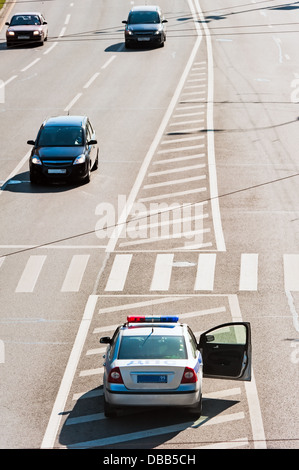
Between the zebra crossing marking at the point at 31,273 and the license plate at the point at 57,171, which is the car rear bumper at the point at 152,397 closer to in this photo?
the zebra crossing marking at the point at 31,273

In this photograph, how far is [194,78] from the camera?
5016cm

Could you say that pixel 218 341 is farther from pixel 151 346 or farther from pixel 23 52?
pixel 23 52

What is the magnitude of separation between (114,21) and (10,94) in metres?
21.1

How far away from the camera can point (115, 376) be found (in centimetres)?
1509

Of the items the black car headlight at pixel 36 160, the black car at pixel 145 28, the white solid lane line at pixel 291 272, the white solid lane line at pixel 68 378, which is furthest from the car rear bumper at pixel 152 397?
the black car at pixel 145 28

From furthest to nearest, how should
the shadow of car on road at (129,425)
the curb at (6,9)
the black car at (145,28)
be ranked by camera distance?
the curb at (6,9), the black car at (145,28), the shadow of car on road at (129,425)

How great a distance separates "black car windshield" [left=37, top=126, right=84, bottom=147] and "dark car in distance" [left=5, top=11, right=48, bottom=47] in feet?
84.4

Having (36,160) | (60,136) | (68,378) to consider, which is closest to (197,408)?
(68,378)

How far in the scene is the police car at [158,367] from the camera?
15.1 metres

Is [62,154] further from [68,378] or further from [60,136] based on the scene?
[68,378]

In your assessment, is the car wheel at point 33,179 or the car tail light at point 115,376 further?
the car wheel at point 33,179

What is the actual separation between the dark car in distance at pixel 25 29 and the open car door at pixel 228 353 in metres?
43.4


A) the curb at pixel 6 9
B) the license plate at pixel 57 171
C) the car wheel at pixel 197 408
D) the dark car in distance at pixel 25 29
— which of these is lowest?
the curb at pixel 6 9

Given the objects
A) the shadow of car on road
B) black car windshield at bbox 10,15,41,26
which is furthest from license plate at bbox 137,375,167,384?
black car windshield at bbox 10,15,41,26
